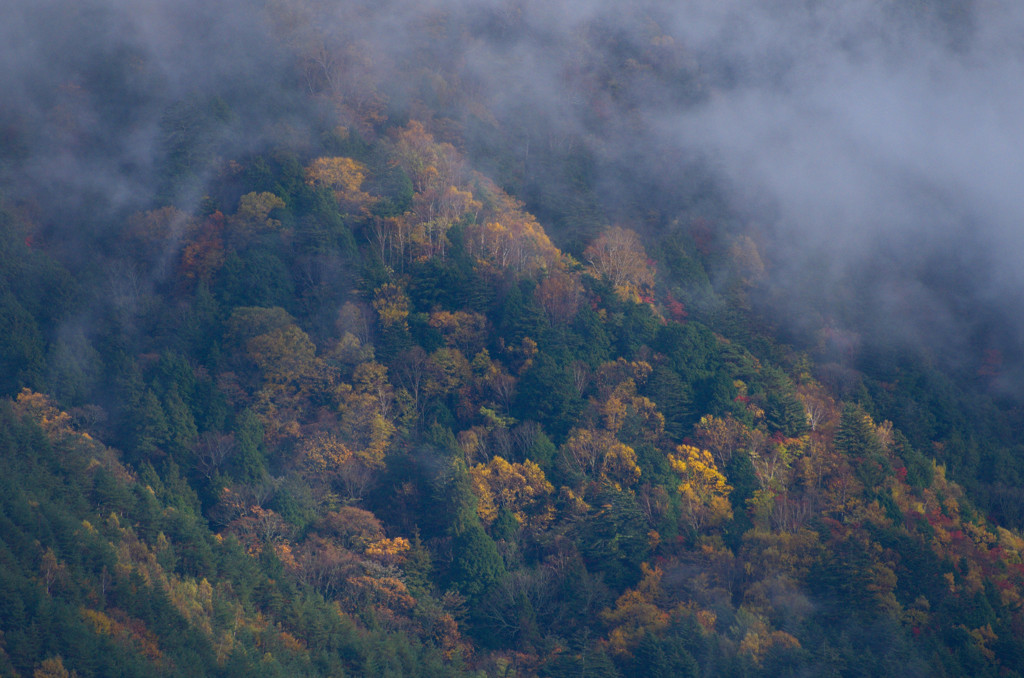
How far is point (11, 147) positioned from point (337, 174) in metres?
26.6

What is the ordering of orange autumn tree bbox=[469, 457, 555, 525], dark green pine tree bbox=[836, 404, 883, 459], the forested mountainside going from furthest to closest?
dark green pine tree bbox=[836, 404, 883, 459]
orange autumn tree bbox=[469, 457, 555, 525]
the forested mountainside

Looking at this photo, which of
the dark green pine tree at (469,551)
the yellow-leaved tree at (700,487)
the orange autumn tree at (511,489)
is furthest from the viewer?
the orange autumn tree at (511,489)

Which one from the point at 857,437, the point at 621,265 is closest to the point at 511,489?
the point at 857,437

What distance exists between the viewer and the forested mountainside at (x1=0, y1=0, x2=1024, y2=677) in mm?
61562

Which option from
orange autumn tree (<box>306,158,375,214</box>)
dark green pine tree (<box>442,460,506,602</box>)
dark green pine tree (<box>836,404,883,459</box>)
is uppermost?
orange autumn tree (<box>306,158,375,214</box>)

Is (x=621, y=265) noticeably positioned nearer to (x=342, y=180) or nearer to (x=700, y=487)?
(x=700, y=487)

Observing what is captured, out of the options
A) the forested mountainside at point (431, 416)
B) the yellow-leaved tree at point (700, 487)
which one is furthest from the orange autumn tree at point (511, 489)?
the yellow-leaved tree at point (700, 487)

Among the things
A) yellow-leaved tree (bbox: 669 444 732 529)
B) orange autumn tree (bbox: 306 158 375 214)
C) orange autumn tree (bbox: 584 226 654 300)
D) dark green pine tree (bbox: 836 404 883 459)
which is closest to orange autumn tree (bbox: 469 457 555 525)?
yellow-leaved tree (bbox: 669 444 732 529)

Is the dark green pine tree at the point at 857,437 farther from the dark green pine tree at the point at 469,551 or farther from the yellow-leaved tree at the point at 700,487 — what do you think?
the dark green pine tree at the point at 469,551

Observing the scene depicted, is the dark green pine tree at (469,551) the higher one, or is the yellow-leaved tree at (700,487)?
the yellow-leaved tree at (700,487)

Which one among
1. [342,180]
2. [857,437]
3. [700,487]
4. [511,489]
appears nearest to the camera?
[511,489]

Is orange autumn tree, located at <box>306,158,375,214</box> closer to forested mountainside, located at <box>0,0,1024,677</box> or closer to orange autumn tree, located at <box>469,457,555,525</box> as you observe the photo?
forested mountainside, located at <box>0,0,1024,677</box>

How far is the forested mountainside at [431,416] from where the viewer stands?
61562mm

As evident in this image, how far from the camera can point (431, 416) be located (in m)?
75.6
